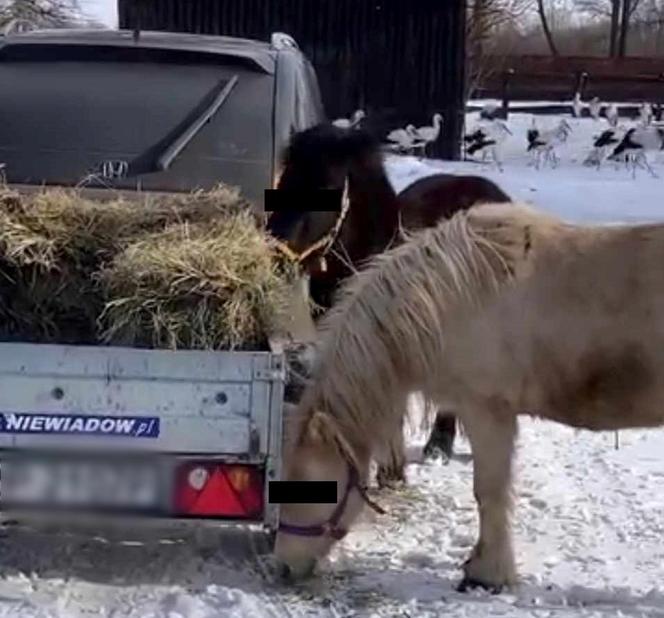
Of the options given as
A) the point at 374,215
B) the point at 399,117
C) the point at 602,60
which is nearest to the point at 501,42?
the point at 602,60

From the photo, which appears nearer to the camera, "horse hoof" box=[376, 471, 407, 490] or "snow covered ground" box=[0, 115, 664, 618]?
"snow covered ground" box=[0, 115, 664, 618]

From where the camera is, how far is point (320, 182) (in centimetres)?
581

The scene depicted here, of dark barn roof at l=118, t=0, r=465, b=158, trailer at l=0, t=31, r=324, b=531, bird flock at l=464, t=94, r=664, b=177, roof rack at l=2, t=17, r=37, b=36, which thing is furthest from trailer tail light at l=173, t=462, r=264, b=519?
bird flock at l=464, t=94, r=664, b=177

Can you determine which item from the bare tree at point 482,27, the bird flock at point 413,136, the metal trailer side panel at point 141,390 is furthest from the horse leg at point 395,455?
the bare tree at point 482,27

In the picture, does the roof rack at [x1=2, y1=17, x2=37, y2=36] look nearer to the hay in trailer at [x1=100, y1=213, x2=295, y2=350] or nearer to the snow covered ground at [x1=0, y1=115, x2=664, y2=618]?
the hay in trailer at [x1=100, y1=213, x2=295, y2=350]

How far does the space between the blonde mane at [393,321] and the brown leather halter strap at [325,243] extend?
39 centimetres

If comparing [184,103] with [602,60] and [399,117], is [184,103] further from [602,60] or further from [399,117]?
[602,60]

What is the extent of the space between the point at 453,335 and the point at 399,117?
704 inches

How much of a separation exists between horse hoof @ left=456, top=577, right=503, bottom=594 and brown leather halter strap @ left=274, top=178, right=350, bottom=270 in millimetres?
1264

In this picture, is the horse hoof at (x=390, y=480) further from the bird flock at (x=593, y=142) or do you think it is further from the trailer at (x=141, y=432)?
the bird flock at (x=593, y=142)

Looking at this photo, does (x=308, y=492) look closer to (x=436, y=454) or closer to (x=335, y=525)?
(x=335, y=525)

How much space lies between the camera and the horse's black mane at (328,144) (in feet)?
→ 18.8

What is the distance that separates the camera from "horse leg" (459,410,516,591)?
4852mm

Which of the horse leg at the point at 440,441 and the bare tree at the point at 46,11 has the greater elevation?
the bare tree at the point at 46,11
